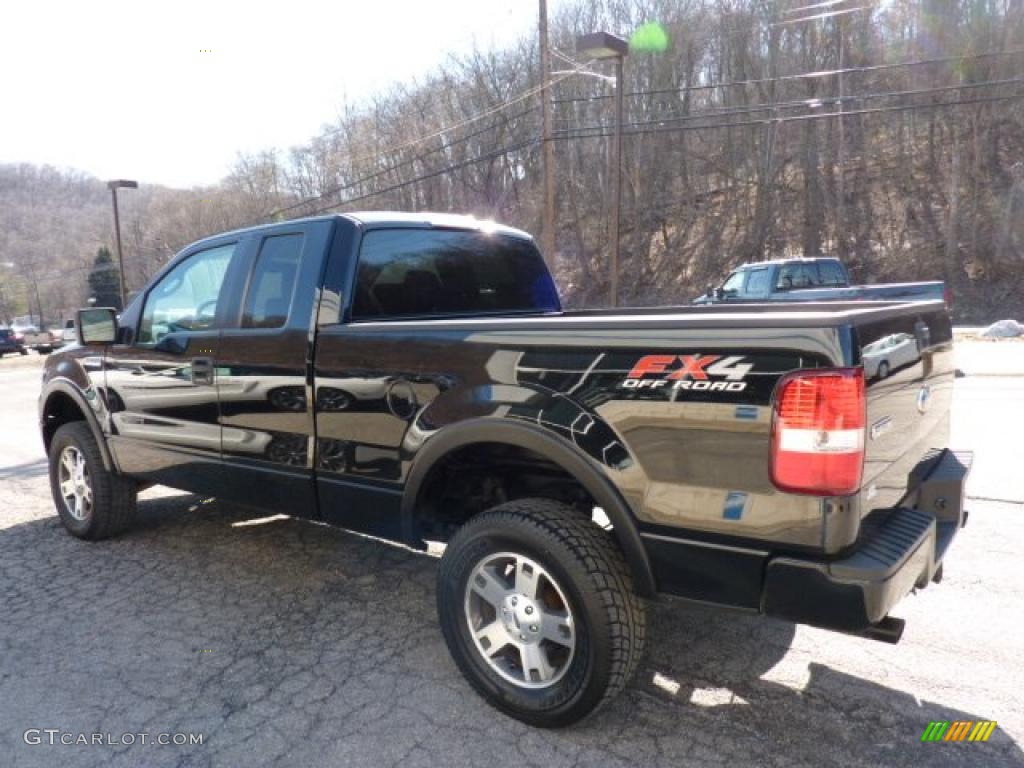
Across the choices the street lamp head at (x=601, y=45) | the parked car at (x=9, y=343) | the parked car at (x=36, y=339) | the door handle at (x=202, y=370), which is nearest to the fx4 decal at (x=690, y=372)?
the door handle at (x=202, y=370)

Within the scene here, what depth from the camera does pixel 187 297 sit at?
166 inches

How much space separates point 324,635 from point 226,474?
104cm

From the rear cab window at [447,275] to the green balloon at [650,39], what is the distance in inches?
1384

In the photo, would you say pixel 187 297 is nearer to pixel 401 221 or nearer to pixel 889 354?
pixel 401 221

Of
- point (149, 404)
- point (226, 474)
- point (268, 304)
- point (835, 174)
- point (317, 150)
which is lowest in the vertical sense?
point (226, 474)

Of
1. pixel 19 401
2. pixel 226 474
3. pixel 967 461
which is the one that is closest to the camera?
pixel 967 461

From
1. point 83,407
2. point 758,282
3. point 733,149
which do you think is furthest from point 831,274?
point 733,149

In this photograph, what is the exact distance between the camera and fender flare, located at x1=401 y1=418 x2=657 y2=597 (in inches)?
95.7

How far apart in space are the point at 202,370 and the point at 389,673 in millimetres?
1860

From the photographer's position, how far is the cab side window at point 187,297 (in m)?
4.00

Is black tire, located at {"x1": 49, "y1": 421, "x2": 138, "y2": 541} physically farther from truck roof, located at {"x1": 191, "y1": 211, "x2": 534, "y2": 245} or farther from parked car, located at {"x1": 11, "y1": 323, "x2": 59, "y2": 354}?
parked car, located at {"x1": 11, "y1": 323, "x2": 59, "y2": 354}

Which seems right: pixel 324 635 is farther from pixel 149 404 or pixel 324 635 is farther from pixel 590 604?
pixel 149 404

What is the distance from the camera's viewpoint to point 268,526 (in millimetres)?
5059

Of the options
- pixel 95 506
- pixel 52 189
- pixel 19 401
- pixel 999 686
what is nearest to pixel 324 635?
pixel 95 506
